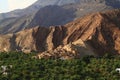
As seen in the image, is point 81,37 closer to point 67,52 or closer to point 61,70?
point 67,52

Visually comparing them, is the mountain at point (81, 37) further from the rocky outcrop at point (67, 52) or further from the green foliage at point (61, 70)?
the green foliage at point (61, 70)

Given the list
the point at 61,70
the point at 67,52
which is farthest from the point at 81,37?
the point at 61,70

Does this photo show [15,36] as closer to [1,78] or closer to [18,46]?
[18,46]

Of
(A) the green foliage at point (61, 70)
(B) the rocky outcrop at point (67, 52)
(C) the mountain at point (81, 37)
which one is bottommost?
(A) the green foliage at point (61, 70)

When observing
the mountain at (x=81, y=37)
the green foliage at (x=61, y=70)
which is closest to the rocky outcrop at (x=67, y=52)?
the mountain at (x=81, y=37)

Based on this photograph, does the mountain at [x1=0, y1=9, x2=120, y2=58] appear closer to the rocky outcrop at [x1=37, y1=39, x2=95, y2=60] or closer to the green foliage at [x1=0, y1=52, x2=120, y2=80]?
the rocky outcrop at [x1=37, y1=39, x2=95, y2=60]

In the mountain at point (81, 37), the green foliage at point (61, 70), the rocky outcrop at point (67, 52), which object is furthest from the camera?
the mountain at point (81, 37)

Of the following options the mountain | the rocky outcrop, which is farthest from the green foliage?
the mountain
